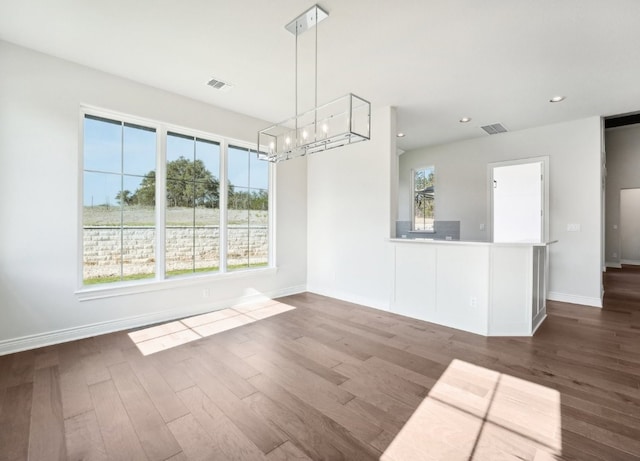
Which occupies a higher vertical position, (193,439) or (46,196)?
(46,196)

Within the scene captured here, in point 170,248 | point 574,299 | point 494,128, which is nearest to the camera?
point 170,248

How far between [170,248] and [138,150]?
4.34ft

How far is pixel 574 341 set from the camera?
3.28 m

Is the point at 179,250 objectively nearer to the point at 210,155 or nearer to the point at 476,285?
the point at 210,155

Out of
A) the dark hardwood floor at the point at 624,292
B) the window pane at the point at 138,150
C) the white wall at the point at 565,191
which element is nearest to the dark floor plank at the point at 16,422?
the window pane at the point at 138,150

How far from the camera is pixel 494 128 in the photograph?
5.29 m

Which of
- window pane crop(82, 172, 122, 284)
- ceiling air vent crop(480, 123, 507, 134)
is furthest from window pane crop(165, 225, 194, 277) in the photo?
ceiling air vent crop(480, 123, 507, 134)

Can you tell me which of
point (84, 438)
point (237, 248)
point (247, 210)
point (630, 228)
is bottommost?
point (84, 438)

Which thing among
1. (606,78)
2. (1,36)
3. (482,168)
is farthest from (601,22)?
(1,36)

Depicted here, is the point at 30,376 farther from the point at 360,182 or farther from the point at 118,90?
the point at 360,182

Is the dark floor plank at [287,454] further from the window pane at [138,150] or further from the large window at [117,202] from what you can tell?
the window pane at [138,150]

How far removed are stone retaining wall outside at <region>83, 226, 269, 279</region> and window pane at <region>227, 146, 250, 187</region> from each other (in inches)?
29.1

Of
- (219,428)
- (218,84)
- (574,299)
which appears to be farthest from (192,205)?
(574,299)

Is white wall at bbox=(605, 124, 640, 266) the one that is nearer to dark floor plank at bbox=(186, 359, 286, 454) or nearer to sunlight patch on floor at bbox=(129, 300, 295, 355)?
sunlight patch on floor at bbox=(129, 300, 295, 355)
